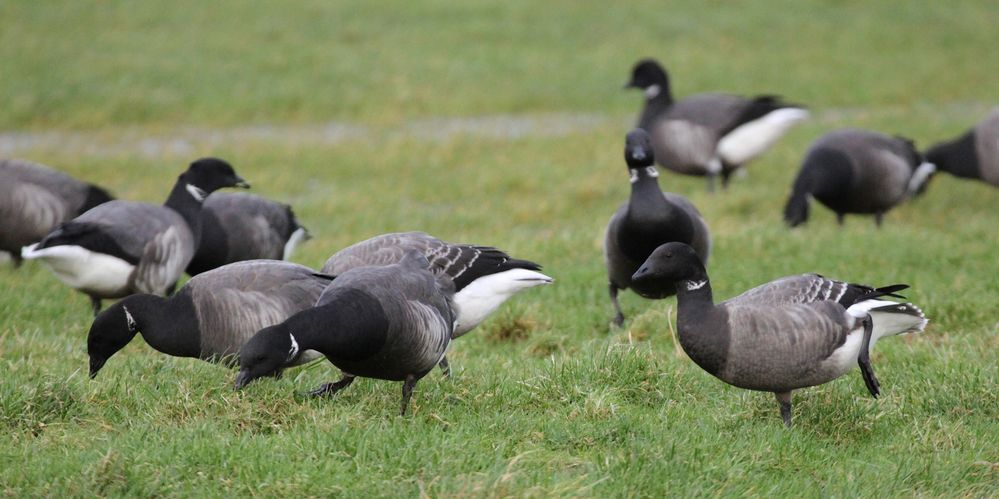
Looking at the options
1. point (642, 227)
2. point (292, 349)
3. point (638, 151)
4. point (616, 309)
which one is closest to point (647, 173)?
point (638, 151)

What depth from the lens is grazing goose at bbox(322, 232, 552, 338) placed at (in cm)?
738

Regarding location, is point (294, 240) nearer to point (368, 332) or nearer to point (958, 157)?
point (368, 332)

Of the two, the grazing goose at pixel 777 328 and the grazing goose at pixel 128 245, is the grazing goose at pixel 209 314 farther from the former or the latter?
the grazing goose at pixel 777 328

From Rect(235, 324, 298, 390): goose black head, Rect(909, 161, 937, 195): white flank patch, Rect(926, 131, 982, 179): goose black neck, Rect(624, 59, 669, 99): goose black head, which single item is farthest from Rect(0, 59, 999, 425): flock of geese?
Rect(624, 59, 669, 99): goose black head

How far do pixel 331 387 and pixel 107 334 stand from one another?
57.1 inches

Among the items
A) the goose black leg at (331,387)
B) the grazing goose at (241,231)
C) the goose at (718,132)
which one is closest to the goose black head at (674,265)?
the goose black leg at (331,387)

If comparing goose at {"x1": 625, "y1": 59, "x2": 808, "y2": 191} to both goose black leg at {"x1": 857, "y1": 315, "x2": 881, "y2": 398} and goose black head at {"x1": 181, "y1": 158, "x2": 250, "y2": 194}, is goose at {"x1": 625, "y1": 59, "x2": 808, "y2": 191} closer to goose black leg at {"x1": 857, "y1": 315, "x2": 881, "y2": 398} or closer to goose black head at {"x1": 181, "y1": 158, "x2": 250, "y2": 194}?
goose black head at {"x1": 181, "y1": 158, "x2": 250, "y2": 194}

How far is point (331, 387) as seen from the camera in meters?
6.19

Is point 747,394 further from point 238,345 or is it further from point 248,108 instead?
point 248,108

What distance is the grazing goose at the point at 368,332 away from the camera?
5523mm

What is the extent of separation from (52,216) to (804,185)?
25.9ft

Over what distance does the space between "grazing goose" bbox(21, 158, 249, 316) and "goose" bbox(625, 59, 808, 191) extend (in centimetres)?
707

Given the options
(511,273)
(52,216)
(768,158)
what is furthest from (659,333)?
(768,158)

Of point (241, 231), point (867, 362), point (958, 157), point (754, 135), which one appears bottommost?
point (958, 157)
